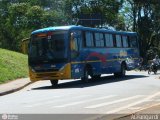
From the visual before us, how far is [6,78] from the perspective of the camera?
111 feet

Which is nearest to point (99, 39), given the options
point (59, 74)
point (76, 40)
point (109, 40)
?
point (109, 40)

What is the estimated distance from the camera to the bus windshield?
1086 inches

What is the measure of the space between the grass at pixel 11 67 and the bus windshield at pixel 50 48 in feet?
16.0

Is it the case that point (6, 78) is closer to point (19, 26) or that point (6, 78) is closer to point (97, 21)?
point (97, 21)

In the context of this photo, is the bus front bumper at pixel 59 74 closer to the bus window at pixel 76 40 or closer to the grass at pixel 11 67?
the bus window at pixel 76 40

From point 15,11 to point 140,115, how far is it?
64.2 meters

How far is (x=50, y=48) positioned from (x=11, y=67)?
39.1ft

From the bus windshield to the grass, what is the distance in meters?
4.89

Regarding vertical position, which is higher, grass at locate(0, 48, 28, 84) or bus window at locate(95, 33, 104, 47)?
bus window at locate(95, 33, 104, 47)

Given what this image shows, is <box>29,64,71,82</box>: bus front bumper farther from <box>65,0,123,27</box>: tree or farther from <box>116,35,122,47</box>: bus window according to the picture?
<box>65,0,123,27</box>: tree

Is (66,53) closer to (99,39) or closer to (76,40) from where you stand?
(76,40)

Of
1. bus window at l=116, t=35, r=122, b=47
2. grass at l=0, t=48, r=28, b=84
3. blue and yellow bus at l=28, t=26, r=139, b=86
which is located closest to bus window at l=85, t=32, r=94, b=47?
blue and yellow bus at l=28, t=26, r=139, b=86

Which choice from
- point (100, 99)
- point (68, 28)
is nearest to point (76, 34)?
point (68, 28)

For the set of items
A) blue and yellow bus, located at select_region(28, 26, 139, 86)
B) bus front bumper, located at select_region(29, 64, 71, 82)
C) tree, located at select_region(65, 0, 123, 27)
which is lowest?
bus front bumper, located at select_region(29, 64, 71, 82)
